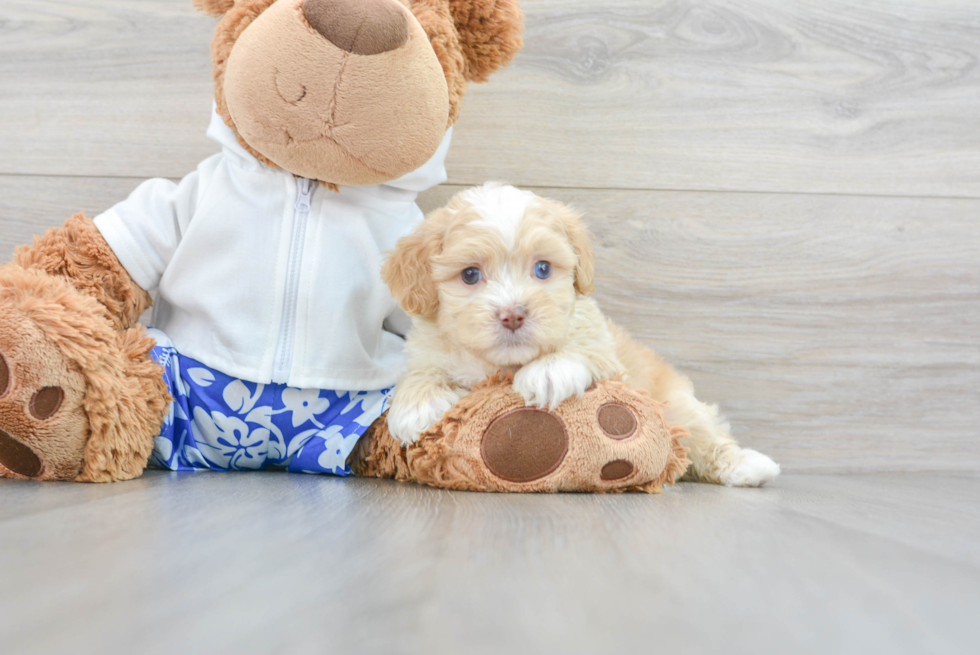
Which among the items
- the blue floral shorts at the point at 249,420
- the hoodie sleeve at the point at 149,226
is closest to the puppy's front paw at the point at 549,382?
the blue floral shorts at the point at 249,420

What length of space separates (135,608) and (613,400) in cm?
70

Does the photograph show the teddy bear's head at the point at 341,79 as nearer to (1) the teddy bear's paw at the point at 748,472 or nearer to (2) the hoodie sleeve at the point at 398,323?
(2) the hoodie sleeve at the point at 398,323

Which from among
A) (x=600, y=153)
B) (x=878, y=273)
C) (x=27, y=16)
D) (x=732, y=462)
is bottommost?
(x=732, y=462)

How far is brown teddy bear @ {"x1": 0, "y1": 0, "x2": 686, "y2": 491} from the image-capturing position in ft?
3.13

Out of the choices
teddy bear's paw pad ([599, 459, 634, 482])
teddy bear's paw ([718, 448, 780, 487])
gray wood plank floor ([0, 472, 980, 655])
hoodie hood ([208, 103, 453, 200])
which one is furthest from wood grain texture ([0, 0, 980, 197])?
gray wood plank floor ([0, 472, 980, 655])

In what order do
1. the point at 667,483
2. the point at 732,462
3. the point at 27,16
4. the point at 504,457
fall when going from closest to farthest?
the point at 504,457, the point at 667,483, the point at 732,462, the point at 27,16

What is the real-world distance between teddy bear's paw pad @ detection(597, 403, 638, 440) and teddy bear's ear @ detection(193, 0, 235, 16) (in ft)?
2.66

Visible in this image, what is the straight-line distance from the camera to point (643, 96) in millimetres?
1484

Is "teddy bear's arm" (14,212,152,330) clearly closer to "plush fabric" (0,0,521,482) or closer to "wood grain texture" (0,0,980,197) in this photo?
"plush fabric" (0,0,521,482)

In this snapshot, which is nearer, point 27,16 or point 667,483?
point 667,483

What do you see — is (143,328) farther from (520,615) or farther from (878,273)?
(878,273)

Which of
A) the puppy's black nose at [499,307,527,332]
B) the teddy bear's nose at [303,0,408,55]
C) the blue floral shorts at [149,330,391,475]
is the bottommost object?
the blue floral shorts at [149,330,391,475]

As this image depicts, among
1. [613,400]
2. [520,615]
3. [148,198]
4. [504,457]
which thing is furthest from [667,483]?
[148,198]

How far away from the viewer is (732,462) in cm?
123
